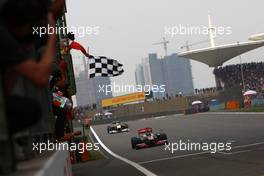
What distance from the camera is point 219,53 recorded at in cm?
9400

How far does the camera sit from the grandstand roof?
8906 centimetres

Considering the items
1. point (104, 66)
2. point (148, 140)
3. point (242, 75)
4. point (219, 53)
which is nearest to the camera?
point (104, 66)

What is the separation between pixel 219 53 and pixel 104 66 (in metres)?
83.2

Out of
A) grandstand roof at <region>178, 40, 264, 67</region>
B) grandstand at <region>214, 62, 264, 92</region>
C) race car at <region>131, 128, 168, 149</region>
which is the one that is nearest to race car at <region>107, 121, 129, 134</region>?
race car at <region>131, 128, 168, 149</region>

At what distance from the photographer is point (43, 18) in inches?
88.7

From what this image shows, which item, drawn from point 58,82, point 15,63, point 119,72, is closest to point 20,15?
point 15,63

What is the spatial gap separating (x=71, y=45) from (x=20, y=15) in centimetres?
→ 953

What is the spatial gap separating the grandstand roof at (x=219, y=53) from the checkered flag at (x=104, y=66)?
252 ft

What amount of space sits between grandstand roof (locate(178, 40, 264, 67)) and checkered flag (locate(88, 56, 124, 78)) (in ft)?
252

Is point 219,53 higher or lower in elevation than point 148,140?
higher

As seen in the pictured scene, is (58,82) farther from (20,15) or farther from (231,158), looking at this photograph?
(231,158)

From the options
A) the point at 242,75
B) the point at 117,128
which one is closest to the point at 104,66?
the point at 117,128

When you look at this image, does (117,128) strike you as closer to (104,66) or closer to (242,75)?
(104,66)

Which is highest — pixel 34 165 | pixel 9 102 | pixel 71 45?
pixel 71 45
